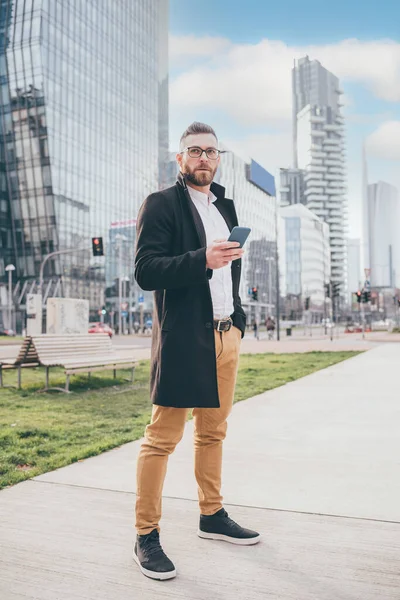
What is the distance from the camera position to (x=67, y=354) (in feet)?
36.1

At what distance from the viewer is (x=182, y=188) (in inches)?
127

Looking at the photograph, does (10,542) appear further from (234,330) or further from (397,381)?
(397,381)

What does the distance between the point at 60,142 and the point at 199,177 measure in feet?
223

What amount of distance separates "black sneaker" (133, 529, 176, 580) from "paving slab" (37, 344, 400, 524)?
106cm

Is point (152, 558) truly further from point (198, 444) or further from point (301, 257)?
point (301, 257)

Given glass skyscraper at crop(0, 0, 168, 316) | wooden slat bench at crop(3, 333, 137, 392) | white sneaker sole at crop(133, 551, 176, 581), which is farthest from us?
glass skyscraper at crop(0, 0, 168, 316)

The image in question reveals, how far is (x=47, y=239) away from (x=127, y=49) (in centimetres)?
3589

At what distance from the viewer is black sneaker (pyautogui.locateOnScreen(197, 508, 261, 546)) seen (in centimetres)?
312

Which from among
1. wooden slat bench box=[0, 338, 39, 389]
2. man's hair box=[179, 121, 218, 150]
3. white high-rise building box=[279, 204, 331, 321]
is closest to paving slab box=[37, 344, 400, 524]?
man's hair box=[179, 121, 218, 150]

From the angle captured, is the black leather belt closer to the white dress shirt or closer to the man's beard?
the white dress shirt

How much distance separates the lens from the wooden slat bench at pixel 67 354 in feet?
33.7

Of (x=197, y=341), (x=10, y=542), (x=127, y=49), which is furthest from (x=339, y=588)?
(x=127, y=49)

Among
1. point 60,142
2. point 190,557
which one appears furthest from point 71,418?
point 60,142

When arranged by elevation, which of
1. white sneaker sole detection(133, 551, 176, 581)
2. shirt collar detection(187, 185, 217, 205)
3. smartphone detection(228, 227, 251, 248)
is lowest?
white sneaker sole detection(133, 551, 176, 581)
